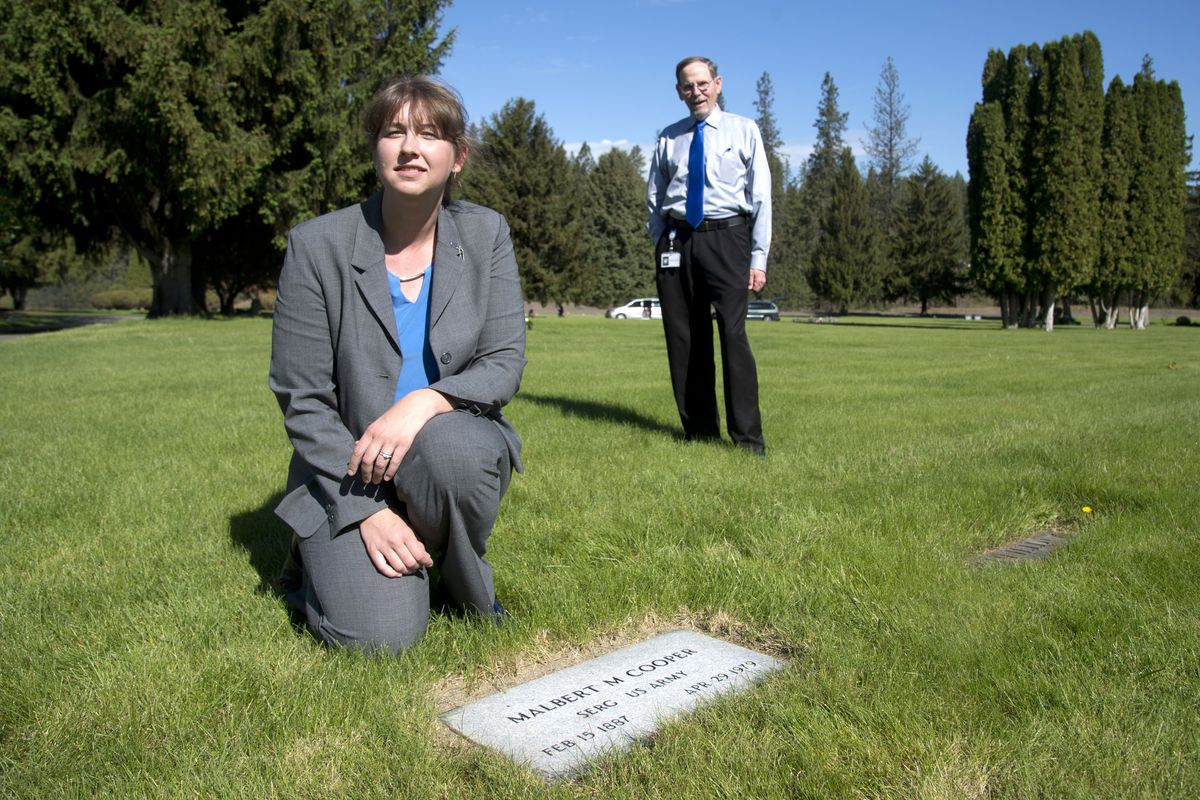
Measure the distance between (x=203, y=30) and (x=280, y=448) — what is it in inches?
783

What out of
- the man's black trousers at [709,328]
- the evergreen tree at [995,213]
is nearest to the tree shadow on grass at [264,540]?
the man's black trousers at [709,328]

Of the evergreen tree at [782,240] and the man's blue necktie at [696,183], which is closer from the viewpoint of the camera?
the man's blue necktie at [696,183]

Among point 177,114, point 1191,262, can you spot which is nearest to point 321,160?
point 177,114

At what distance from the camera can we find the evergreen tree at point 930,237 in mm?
55750

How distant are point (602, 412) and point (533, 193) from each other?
4244cm

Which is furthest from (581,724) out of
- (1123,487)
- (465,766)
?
(1123,487)

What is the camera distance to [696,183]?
575 cm

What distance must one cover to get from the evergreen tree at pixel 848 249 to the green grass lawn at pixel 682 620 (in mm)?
48375

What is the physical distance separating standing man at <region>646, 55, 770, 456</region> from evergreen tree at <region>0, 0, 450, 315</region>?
18874 mm

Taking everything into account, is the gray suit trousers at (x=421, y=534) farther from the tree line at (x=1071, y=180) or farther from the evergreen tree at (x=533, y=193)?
the evergreen tree at (x=533, y=193)

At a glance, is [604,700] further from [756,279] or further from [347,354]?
[756,279]

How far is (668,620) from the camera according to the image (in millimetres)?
2953

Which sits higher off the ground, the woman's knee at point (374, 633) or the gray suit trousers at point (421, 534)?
the gray suit trousers at point (421, 534)

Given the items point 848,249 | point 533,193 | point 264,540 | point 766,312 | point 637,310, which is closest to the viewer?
point 264,540
